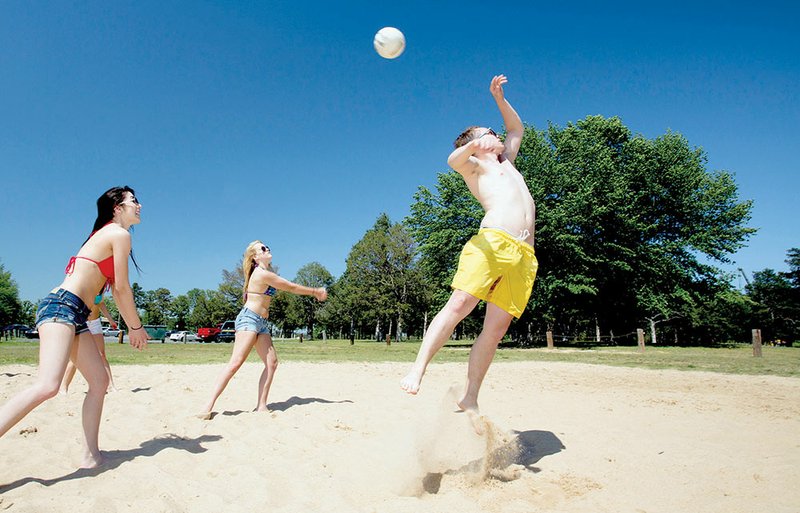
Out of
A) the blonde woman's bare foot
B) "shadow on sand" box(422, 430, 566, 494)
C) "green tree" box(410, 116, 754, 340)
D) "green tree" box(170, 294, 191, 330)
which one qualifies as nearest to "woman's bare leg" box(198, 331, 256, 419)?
the blonde woman's bare foot

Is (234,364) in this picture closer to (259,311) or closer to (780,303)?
(259,311)

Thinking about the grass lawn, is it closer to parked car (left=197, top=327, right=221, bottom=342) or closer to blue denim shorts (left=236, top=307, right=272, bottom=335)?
blue denim shorts (left=236, top=307, right=272, bottom=335)

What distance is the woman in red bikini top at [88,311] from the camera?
3.03m

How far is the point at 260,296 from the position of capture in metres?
Answer: 5.78

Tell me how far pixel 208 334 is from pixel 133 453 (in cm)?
4693

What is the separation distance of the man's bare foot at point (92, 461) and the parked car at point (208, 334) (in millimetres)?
46975

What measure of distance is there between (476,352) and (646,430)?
2316 millimetres

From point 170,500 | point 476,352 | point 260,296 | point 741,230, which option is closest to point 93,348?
point 170,500

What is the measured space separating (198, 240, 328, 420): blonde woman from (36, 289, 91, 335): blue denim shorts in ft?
7.43

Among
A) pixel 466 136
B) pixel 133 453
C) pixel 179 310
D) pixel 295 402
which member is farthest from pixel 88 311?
pixel 179 310

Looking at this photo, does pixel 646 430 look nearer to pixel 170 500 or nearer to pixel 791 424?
pixel 791 424

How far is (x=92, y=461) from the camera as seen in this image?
347cm

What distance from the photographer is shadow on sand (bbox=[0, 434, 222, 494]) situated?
10.2 ft

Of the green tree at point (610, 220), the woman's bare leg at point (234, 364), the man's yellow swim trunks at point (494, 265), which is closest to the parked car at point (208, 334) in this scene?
the green tree at point (610, 220)
